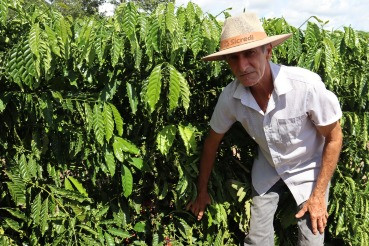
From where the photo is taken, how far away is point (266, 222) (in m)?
2.71

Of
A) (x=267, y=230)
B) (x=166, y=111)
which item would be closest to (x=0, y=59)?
(x=166, y=111)

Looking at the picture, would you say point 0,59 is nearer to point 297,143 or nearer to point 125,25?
point 125,25

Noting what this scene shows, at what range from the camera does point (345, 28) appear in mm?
2775

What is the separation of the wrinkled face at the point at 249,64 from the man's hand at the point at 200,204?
2.49ft

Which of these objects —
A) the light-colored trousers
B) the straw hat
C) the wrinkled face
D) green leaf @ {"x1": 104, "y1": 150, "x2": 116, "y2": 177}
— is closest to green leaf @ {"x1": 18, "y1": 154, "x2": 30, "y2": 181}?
green leaf @ {"x1": 104, "y1": 150, "x2": 116, "y2": 177}

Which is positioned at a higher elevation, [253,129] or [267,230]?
[253,129]

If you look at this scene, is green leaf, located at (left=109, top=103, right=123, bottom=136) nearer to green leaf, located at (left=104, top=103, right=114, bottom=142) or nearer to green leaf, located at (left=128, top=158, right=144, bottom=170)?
green leaf, located at (left=104, top=103, right=114, bottom=142)

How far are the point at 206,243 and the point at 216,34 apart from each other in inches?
50.6

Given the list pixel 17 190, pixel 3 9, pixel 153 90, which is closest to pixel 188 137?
pixel 153 90

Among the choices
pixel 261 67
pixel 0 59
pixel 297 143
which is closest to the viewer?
pixel 0 59

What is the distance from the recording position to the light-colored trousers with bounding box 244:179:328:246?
264 centimetres

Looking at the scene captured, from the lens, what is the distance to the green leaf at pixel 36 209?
7.73ft

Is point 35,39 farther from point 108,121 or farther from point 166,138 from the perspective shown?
point 166,138

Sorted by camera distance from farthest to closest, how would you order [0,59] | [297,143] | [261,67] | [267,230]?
[267,230], [297,143], [261,67], [0,59]
